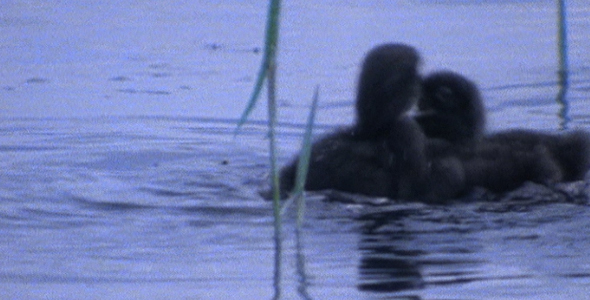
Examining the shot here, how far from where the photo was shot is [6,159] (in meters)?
9.04

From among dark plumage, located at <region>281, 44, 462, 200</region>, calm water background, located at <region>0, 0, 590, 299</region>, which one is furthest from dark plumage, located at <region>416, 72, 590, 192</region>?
calm water background, located at <region>0, 0, 590, 299</region>

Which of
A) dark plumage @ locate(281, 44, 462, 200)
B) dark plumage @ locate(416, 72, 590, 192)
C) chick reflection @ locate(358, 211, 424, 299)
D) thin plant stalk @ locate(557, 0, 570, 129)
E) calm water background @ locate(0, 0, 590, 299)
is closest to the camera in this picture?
chick reflection @ locate(358, 211, 424, 299)

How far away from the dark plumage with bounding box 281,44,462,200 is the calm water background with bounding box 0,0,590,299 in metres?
0.14

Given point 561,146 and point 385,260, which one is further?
point 561,146

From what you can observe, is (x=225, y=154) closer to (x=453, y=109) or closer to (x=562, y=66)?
(x=453, y=109)

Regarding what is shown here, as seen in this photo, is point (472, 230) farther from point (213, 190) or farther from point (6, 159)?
point (6, 159)

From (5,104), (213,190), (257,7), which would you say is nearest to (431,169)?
(213,190)

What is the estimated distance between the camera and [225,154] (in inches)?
368

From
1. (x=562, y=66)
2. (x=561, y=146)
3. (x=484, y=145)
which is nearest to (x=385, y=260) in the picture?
(x=484, y=145)

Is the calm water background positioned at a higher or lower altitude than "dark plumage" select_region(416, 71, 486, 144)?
lower

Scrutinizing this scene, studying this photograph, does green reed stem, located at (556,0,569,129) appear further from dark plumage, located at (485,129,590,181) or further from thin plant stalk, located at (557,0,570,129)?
dark plumage, located at (485,129,590,181)

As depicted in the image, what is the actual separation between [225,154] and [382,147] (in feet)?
5.64

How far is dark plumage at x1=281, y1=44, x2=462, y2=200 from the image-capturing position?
25.5 feet

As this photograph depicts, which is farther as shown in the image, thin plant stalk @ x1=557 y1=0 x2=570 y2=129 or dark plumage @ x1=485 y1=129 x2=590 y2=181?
thin plant stalk @ x1=557 y1=0 x2=570 y2=129
